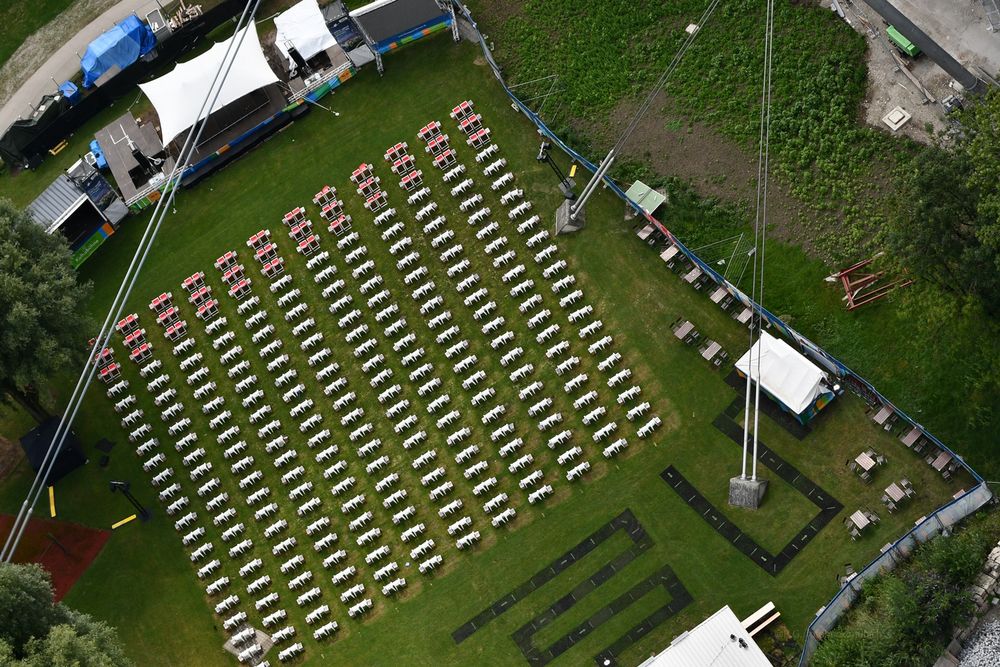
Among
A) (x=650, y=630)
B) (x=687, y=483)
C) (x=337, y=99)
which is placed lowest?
(x=650, y=630)

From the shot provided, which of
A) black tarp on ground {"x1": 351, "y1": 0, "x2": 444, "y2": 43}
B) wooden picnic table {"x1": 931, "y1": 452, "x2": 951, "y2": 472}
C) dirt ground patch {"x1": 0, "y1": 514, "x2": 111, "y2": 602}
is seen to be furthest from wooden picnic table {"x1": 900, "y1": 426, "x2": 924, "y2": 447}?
dirt ground patch {"x1": 0, "y1": 514, "x2": 111, "y2": 602}

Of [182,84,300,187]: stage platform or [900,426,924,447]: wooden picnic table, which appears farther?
[182,84,300,187]: stage platform

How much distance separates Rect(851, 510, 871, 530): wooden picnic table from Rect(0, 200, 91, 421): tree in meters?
43.9

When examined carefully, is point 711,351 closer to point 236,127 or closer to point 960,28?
point 960,28

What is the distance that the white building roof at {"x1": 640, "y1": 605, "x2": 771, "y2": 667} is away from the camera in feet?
176

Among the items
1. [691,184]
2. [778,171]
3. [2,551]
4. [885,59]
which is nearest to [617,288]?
[691,184]

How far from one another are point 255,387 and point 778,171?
33.9 m

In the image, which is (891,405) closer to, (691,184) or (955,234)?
(955,234)

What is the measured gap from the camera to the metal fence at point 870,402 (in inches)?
2141

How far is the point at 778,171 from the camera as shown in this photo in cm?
6197

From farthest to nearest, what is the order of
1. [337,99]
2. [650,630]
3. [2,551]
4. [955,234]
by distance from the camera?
[337,99] < [2,551] < [650,630] < [955,234]

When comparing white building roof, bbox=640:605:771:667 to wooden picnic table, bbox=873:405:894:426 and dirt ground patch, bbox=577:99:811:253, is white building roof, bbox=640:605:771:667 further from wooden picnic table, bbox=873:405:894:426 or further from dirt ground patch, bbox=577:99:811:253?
dirt ground patch, bbox=577:99:811:253

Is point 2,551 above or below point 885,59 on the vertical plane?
above

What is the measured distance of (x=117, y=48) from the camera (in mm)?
68188
